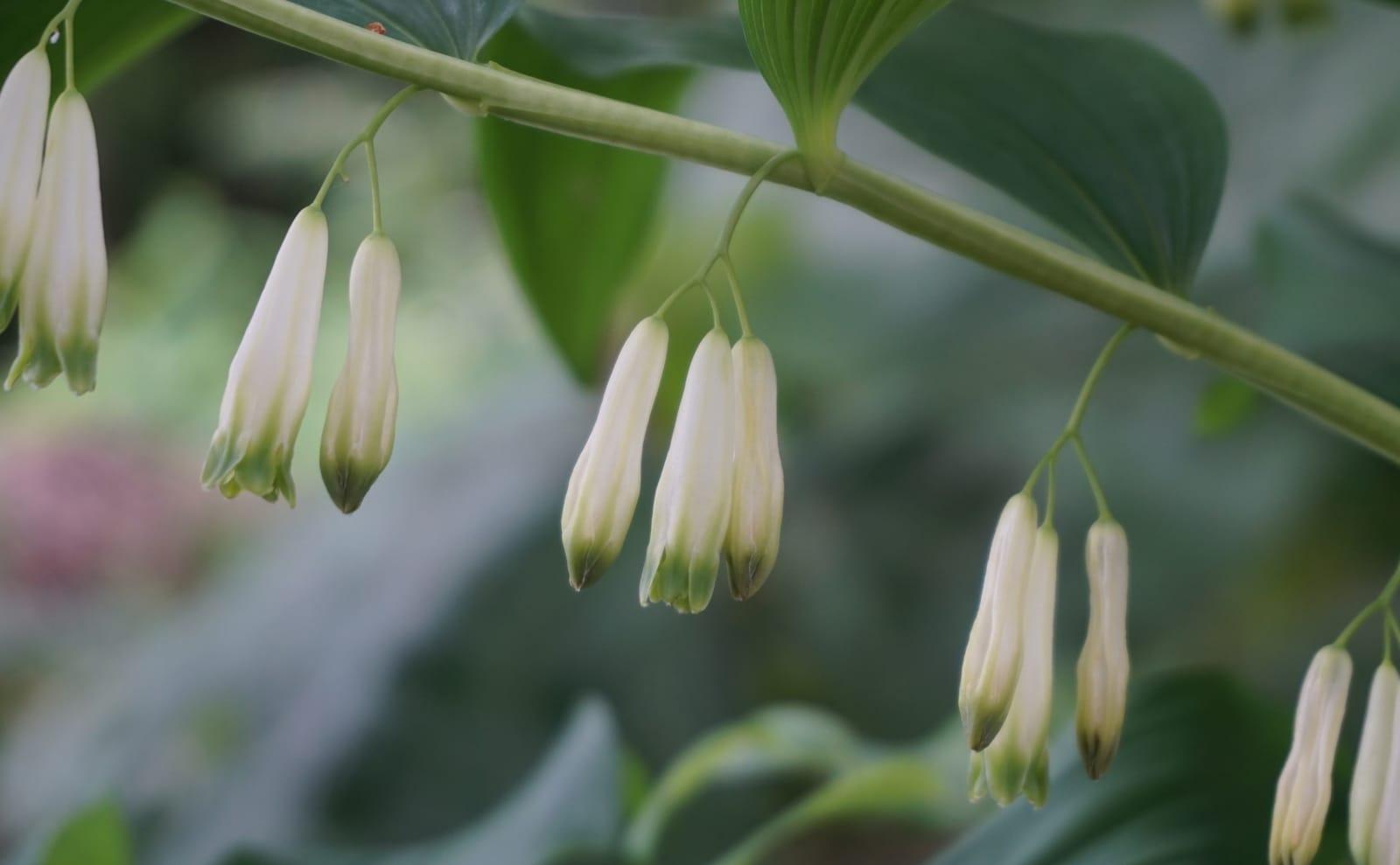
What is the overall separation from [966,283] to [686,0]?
1.43 metres

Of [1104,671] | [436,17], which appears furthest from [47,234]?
[1104,671]

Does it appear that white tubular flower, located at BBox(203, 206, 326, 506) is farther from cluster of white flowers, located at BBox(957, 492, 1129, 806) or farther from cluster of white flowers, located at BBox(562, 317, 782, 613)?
cluster of white flowers, located at BBox(957, 492, 1129, 806)

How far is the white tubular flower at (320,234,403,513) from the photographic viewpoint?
1.05 feet

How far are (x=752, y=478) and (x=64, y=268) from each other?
196 millimetres

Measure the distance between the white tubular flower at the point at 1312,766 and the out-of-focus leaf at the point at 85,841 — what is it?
24.0 inches

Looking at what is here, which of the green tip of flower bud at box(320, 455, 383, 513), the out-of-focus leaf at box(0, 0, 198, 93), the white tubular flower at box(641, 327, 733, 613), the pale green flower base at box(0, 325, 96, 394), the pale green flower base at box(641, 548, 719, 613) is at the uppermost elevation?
the out-of-focus leaf at box(0, 0, 198, 93)

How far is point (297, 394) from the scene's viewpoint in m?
0.32

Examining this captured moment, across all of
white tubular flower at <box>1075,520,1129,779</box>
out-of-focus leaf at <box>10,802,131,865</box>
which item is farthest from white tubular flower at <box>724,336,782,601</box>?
out-of-focus leaf at <box>10,802,131,865</box>

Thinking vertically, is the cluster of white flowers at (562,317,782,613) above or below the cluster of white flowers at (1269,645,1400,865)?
above

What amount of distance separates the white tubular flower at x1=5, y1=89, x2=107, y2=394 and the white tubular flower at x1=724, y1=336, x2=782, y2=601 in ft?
0.58

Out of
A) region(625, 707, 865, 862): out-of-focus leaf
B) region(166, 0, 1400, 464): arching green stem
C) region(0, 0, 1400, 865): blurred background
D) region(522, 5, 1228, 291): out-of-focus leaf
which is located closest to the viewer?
region(166, 0, 1400, 464): arching green stem

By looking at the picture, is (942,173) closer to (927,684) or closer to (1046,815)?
(927,684)

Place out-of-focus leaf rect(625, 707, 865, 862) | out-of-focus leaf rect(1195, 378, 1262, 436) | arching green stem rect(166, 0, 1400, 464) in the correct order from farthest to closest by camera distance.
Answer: out-of-focus leaf rect(625, 707, 865, 862) < out-of-focus leaf rect(1195, 378, 1262, 436) < arching green stem rect(166, 0, 1400, 464)

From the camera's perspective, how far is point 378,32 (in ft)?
1.10
